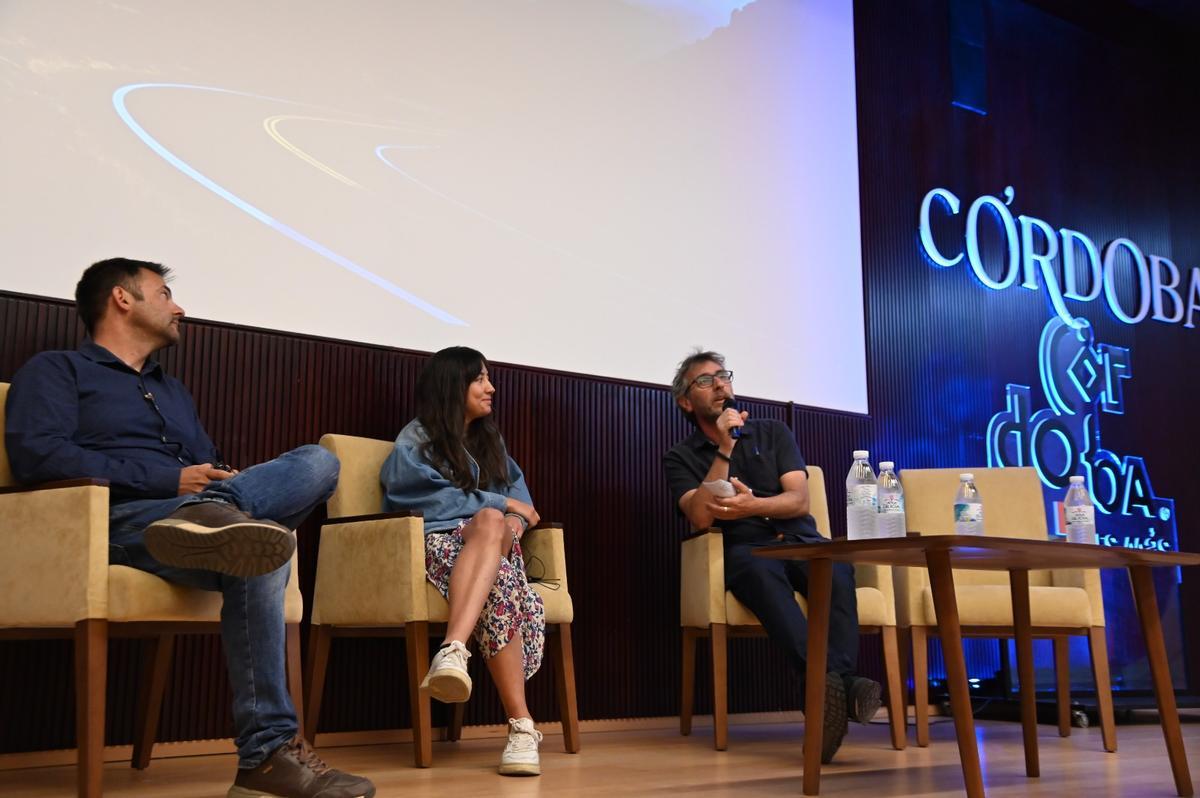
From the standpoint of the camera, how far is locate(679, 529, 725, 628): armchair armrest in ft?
11.5

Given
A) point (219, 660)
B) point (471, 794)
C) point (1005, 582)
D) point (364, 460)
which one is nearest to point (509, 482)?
point (364, 460)

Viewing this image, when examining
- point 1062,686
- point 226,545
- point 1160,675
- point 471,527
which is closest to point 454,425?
point 471,527

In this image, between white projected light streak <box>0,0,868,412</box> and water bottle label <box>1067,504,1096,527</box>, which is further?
white projected light streak <box>0,0,868,412</box>

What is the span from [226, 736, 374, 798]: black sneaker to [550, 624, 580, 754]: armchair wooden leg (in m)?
1.17

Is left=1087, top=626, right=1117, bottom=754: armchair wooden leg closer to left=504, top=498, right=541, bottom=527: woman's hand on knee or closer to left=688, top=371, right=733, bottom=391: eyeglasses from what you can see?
left=688, top=371, right=733, bottom=391: eyeglasses

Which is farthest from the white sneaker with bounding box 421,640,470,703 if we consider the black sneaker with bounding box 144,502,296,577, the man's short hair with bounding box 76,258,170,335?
the man's short hair with bounding box 76,258,170,335

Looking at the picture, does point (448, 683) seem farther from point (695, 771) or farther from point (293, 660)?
point (695, 771)


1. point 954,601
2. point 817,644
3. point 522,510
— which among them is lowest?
point 817,644

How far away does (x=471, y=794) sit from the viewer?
2.37 meters

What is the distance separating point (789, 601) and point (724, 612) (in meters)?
0.30

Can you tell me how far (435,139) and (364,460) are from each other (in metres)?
1.23

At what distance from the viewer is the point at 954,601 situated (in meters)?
2.24

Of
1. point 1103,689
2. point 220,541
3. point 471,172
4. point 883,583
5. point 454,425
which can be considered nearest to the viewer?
point 220,541

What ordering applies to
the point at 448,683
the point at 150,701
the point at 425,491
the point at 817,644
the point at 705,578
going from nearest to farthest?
the point at 817,644 → the point at 448,683 → the point at 150,701 → the point at 425,491 → the point at 705,578
